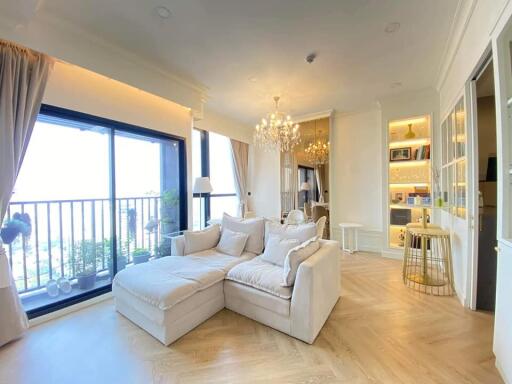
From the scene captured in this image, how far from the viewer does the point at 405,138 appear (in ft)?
13.8

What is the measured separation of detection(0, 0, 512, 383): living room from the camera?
1771 mm

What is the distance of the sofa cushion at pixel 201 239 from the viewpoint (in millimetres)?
3062

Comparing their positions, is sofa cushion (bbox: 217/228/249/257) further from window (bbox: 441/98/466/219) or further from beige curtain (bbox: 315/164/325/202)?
beige curtain (bbox: 315/164/325/202)

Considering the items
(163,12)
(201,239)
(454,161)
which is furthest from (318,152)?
(163,12)

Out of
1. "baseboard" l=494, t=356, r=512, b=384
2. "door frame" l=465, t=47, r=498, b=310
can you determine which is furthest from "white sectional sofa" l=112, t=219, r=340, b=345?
"door frame" l=465, t=47, r=498, b=310

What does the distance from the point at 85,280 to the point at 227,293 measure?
1.82 meters

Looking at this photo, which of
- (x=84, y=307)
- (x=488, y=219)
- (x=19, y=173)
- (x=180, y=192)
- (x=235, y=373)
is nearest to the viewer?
(x=235, y=373)

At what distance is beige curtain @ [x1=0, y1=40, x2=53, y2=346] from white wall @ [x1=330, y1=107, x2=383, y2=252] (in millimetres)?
4759

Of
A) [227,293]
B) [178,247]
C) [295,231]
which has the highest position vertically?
[295,231]

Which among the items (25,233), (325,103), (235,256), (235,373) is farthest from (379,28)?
(25,233)

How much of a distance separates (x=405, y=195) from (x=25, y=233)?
567 centimetres

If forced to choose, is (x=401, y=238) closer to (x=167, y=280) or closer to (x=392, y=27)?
(x=392, y=27)

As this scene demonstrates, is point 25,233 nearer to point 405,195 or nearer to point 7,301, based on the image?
point 7,301

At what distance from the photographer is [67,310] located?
2.48 meters
